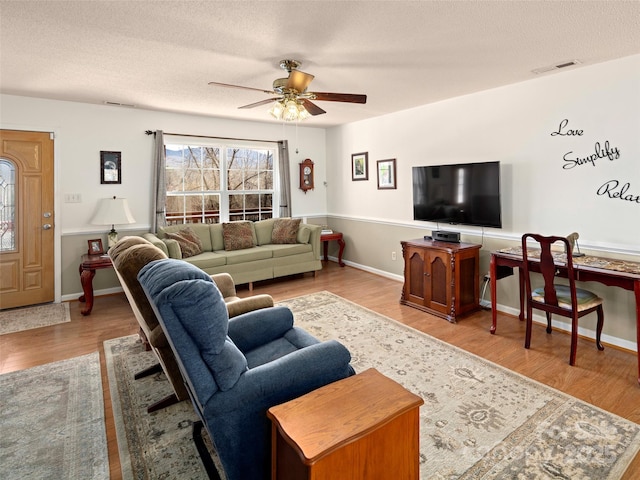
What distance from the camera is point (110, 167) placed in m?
4.72

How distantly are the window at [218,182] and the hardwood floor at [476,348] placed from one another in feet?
5.27

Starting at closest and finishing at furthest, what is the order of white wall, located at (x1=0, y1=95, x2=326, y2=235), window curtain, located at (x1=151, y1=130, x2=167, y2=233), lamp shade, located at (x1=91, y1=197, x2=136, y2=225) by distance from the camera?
white wall, located at (x1=0, y1=95, x2=326, y2=235)
lamp shade, located at (x1=91, y1=197, x2=136, y2=225)
window curtain, located at (x1=151, y1=130, x2=167, y2=233)

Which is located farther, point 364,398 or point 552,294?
point 552,294

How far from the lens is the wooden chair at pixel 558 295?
108 inches

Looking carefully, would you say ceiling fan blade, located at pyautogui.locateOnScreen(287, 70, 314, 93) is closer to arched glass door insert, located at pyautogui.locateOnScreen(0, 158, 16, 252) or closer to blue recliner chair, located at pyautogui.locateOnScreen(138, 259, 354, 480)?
blue recliner chair, located at pyautogui.locateOnScreen(138, 259, 354, 480)

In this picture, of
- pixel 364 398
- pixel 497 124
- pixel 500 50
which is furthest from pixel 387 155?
pixel 364 398

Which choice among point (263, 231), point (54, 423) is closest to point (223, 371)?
point (54, 423)

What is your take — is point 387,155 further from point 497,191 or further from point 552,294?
point 552,294

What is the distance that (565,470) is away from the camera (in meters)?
1.76

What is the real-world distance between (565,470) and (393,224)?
386 centimetres

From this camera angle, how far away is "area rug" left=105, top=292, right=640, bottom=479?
5.92 ft

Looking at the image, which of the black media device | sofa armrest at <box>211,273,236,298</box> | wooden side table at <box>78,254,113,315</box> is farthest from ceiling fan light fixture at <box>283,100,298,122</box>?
wooden side table at <box>78,254,113,315</box>

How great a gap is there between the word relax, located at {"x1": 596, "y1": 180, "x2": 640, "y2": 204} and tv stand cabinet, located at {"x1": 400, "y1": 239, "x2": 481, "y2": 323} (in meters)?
1.19

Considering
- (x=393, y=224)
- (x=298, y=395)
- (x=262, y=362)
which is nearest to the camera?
(x=298, y=395)
